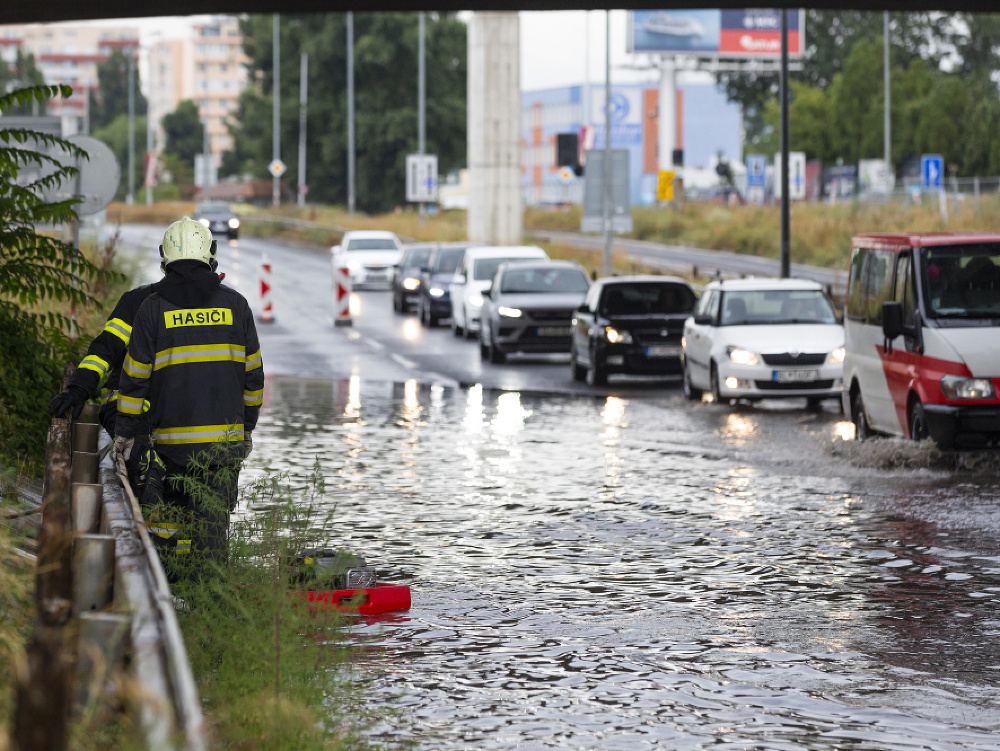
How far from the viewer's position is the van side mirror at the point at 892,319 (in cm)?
1523

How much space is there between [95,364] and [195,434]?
2.24 ft

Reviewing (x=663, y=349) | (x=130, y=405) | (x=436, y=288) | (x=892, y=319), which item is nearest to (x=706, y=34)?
(x=436, y=288)

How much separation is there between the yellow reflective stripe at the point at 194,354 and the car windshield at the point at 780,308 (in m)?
14.3

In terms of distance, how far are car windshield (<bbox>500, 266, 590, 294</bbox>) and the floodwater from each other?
36.8 ft

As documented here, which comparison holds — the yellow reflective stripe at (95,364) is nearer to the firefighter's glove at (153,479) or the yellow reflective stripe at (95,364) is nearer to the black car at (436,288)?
the firefighter's glove at (153,479)

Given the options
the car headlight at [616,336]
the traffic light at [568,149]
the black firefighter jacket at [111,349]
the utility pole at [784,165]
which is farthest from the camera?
the traffic light at [568,149]

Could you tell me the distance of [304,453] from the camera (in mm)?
16516

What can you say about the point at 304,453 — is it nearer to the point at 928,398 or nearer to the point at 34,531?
the point at 928,398

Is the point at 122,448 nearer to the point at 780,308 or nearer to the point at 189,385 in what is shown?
the point at 189,385

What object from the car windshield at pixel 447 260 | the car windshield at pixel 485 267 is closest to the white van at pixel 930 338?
the car windshield at pixel 485 267

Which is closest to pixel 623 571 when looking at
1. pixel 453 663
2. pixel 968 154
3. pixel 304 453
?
pixel 453 663

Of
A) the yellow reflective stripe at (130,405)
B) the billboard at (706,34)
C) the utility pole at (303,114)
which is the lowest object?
the yellow reflective stripe at (130,405)

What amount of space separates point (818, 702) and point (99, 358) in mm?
3410

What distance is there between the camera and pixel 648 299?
25.5 metres
